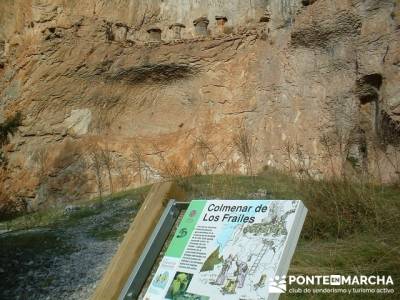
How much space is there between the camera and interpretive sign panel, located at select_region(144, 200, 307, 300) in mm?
2064

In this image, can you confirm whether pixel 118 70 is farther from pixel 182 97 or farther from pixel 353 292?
pixel 353 292

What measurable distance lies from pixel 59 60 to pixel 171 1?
13.6 feet

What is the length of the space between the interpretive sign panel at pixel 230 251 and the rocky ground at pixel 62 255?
7.74 ft

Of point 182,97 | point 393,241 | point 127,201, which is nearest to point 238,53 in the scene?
point 182,97

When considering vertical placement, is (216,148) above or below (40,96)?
below

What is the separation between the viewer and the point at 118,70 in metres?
13.1

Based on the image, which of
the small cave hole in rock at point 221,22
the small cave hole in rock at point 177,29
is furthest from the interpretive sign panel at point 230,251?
the small cave hole in rock at point 177,29

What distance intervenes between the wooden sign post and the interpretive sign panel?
0.62ft

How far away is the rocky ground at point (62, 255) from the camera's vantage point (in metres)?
4.62

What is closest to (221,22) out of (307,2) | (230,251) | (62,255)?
(307,2)

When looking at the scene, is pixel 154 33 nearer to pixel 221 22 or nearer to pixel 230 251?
pixel 221 22

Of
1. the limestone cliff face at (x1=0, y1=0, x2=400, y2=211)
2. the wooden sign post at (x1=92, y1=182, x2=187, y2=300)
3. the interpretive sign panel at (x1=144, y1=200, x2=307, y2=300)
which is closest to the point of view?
the interpretive sign panel at (x1=144, y1=200, x2=307, y2=300)

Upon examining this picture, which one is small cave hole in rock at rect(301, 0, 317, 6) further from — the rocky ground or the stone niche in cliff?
the rocky ground

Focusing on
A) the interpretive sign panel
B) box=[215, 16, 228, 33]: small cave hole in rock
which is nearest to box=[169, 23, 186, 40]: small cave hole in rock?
box=[215, 16, 228, 33]: small cave hole in rock
